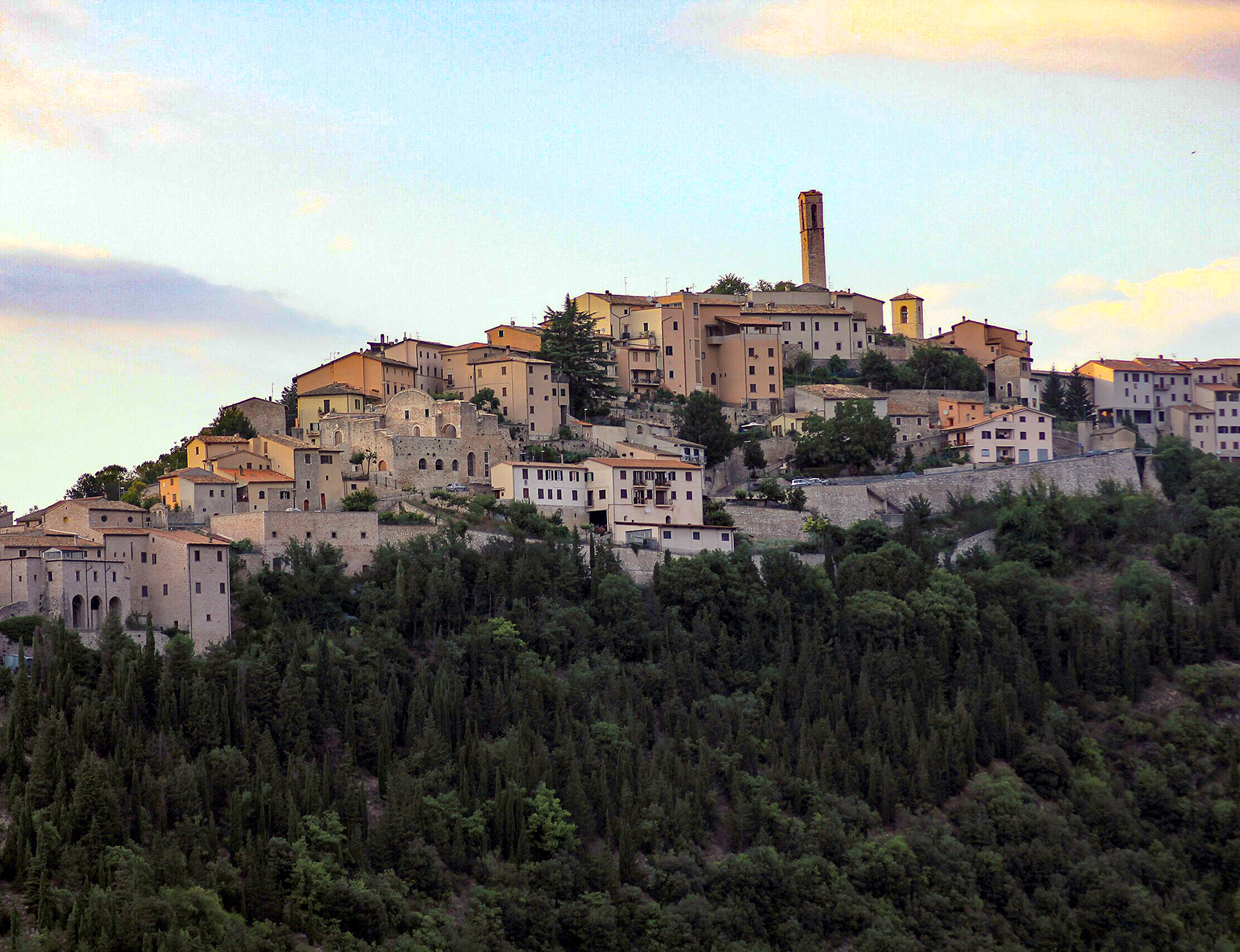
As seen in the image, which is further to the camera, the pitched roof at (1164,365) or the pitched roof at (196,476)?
the pitched roof at (1164,365)

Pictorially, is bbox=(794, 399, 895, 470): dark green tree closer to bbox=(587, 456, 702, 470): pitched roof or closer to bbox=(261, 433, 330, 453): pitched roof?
bbox=(587, 456, 702, 470): pitched roof

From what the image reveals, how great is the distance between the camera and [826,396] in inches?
3391

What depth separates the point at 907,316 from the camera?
108 m

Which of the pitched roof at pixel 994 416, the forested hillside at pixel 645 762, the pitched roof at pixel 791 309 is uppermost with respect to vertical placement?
the pitched roof at pixel 791 309

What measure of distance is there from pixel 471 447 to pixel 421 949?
2721 centimetres

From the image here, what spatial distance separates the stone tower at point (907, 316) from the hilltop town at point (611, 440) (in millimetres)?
5159

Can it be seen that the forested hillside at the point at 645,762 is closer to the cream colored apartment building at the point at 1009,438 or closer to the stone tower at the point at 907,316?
the cream colored apartment building at the point at 1009,438

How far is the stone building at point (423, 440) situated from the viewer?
234 feet

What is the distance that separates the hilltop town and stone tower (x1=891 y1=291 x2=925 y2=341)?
5.16 meters

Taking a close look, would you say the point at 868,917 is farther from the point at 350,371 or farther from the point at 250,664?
the point at 350,371

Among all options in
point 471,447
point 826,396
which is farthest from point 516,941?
point 826,396

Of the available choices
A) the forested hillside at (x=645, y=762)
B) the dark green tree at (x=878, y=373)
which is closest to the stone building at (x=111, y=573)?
the forested hillside at (x=645, y=762)

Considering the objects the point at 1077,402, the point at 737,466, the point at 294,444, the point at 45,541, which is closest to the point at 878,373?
the point at 1077,402

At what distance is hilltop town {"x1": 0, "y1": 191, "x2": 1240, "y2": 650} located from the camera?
193 feet
